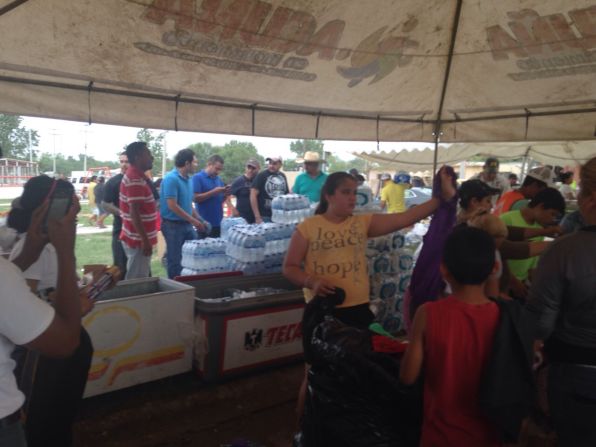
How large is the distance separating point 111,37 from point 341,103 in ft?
8.07

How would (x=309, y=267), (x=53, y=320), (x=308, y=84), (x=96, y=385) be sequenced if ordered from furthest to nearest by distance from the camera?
(x=308, y=84), (x=96, y=385), (x=309, y=267), (x=53, y=320)

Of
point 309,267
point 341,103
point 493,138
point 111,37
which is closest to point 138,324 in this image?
point 309,267

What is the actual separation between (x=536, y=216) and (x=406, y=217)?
3.94ft

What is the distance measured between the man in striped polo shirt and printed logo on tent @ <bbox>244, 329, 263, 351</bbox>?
150 cm

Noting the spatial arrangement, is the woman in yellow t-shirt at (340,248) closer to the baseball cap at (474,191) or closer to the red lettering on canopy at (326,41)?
the baseball cap at (474,191)

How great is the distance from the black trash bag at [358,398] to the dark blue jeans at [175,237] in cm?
391

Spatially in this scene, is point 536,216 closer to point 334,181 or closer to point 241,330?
point 334,181

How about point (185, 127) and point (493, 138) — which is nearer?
point (185, 127)

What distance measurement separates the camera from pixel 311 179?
20.7 ft

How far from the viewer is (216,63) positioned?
11.5 ft

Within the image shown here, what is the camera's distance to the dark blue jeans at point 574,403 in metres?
1.79

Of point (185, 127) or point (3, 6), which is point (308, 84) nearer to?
point (185, 127)

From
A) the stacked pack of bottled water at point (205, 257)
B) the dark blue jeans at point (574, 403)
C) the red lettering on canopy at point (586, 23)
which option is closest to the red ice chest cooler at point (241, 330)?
the stacked pack of bottled water at point (205, 257)

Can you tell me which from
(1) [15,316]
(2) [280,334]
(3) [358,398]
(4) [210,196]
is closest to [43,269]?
(1) [15,316]
